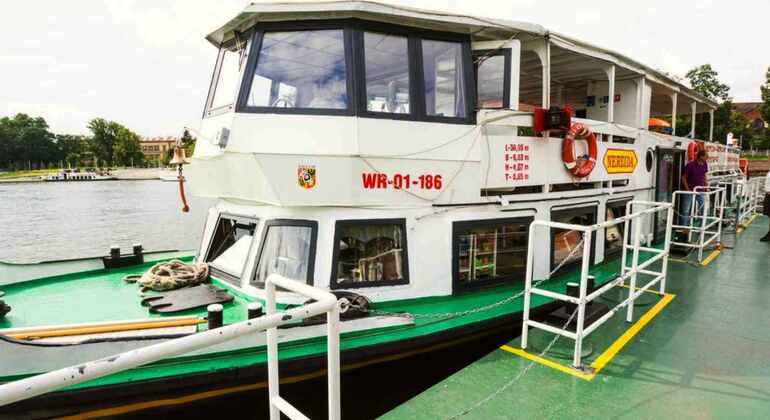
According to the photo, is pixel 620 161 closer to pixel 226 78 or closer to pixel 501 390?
pixel 501 390

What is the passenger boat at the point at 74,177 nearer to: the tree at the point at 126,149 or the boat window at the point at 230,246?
the tree at the point at 126,149

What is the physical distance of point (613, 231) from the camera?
7.70m

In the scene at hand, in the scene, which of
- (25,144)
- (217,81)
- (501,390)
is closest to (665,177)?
(501,390)

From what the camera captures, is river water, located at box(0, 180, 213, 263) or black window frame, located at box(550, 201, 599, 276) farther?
river water, located at box(0, 180, 213, 263)

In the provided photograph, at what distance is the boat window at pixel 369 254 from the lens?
4.45m

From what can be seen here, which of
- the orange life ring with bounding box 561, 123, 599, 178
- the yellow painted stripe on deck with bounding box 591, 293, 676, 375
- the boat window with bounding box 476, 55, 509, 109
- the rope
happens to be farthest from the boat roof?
the yellow painted stripe on deck with bounding box 591, 293, 676, 375

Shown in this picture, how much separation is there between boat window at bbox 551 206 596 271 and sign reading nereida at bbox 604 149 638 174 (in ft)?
2.86

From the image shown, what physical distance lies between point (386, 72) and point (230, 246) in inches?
108

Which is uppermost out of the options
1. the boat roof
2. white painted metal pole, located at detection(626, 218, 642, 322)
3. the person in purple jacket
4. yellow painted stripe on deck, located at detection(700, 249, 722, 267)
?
the boat roof

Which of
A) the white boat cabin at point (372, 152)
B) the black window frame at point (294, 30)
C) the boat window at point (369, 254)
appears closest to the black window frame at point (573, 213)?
the white boat cabin at point (372, 152)

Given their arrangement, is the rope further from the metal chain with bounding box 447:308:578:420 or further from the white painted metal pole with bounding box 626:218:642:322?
the white painted metal pole with bounding box 626:218:642:322

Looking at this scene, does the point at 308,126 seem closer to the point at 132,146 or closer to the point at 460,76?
the point at 460,76

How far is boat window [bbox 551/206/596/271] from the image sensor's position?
5883 mm

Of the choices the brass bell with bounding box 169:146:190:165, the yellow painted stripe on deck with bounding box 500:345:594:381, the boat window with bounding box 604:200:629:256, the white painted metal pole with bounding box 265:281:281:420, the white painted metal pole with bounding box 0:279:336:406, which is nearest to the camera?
the white painted metal pole with bounding box 0:279:336:406
